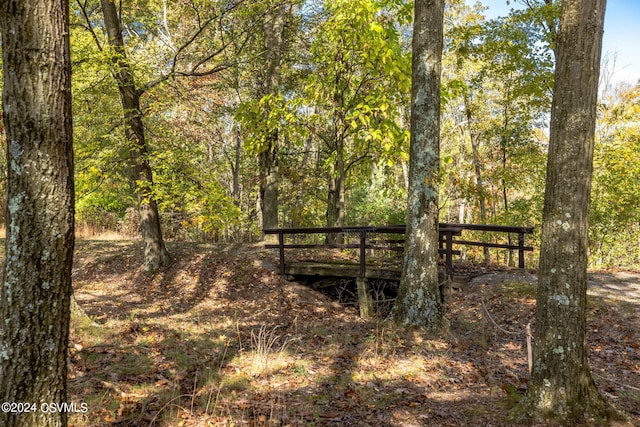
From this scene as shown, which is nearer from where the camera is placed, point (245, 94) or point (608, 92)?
point (245, 94)

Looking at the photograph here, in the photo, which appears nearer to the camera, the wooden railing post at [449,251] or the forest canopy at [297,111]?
the wooden railing post at [449,251]

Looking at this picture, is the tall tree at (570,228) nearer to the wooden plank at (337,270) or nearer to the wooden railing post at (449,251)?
the wooden railing post at (449,251)

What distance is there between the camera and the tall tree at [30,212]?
3.28m

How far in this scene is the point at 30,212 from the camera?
130 inches

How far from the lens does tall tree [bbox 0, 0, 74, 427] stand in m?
3.28

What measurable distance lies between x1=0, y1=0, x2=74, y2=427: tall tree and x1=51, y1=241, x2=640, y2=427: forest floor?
140cm

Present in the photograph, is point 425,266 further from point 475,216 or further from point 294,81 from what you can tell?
point 475,216

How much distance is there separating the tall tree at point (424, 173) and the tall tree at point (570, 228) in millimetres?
3358

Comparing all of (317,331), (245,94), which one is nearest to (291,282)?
(317,331)

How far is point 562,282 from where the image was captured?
14.6ft

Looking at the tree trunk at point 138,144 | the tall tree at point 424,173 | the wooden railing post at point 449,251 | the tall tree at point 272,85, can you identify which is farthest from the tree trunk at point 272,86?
the tall tree at point 424,173

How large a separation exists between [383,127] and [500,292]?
4481 millimetres

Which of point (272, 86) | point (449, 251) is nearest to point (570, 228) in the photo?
point (449, 251)

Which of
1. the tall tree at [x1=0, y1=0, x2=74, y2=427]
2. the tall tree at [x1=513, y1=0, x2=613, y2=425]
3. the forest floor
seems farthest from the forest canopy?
the tall tree at [x1=0, y1=0, x2=74, y2=427]
